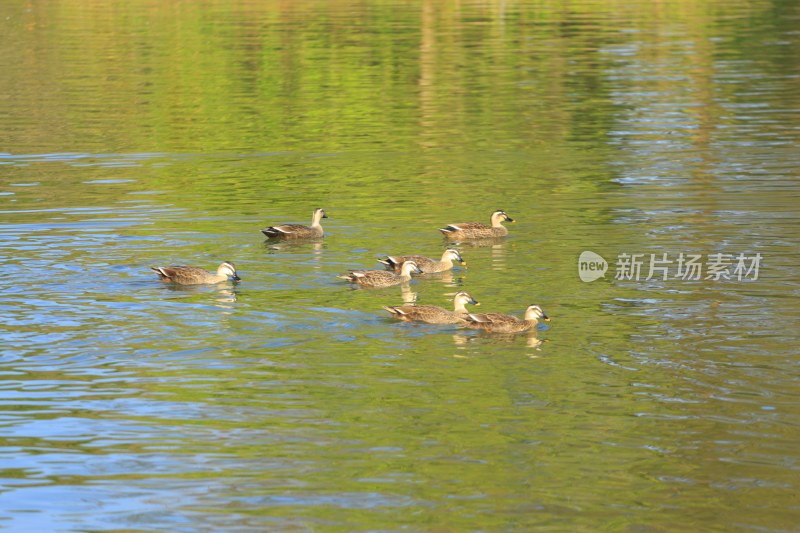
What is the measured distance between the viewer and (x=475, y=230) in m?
24.1

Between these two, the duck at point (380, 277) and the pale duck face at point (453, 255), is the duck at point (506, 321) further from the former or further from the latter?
the pale duck face at point (453, 255)

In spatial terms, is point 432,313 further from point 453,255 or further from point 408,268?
point 453,255

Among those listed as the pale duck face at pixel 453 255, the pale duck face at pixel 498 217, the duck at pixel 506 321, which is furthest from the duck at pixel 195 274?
the pale duck face at pixel 498 217

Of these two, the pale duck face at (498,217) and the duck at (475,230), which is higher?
the pale duck face at (498,217)

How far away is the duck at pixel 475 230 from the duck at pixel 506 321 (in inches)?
237

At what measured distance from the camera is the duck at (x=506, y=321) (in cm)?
1798

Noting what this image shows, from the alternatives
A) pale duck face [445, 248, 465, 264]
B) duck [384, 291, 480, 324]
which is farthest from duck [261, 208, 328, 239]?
duck [384, 291, 480, 324]

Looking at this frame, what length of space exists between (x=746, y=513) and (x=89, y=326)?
981 centimetres

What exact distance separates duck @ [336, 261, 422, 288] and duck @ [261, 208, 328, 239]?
10.7 feet

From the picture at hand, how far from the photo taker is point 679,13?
8469 cm

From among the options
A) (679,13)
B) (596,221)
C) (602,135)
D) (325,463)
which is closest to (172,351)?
(325,463)

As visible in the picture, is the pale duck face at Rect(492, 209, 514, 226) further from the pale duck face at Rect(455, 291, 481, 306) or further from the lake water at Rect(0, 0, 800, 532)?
the pale duck face at Rect(455, 291, 481, 306)

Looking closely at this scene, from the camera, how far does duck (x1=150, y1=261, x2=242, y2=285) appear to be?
20.7m

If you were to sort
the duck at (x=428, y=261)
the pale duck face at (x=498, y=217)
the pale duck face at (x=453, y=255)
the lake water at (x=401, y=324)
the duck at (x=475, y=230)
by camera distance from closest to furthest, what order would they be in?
the lake water at (x=401, y=324) → the duck at (x=428, y=261) → the pale duck face at (x=453, y=255) → the duck at (x=475, y=230) → the pale duck face at (x=498, y=217)
